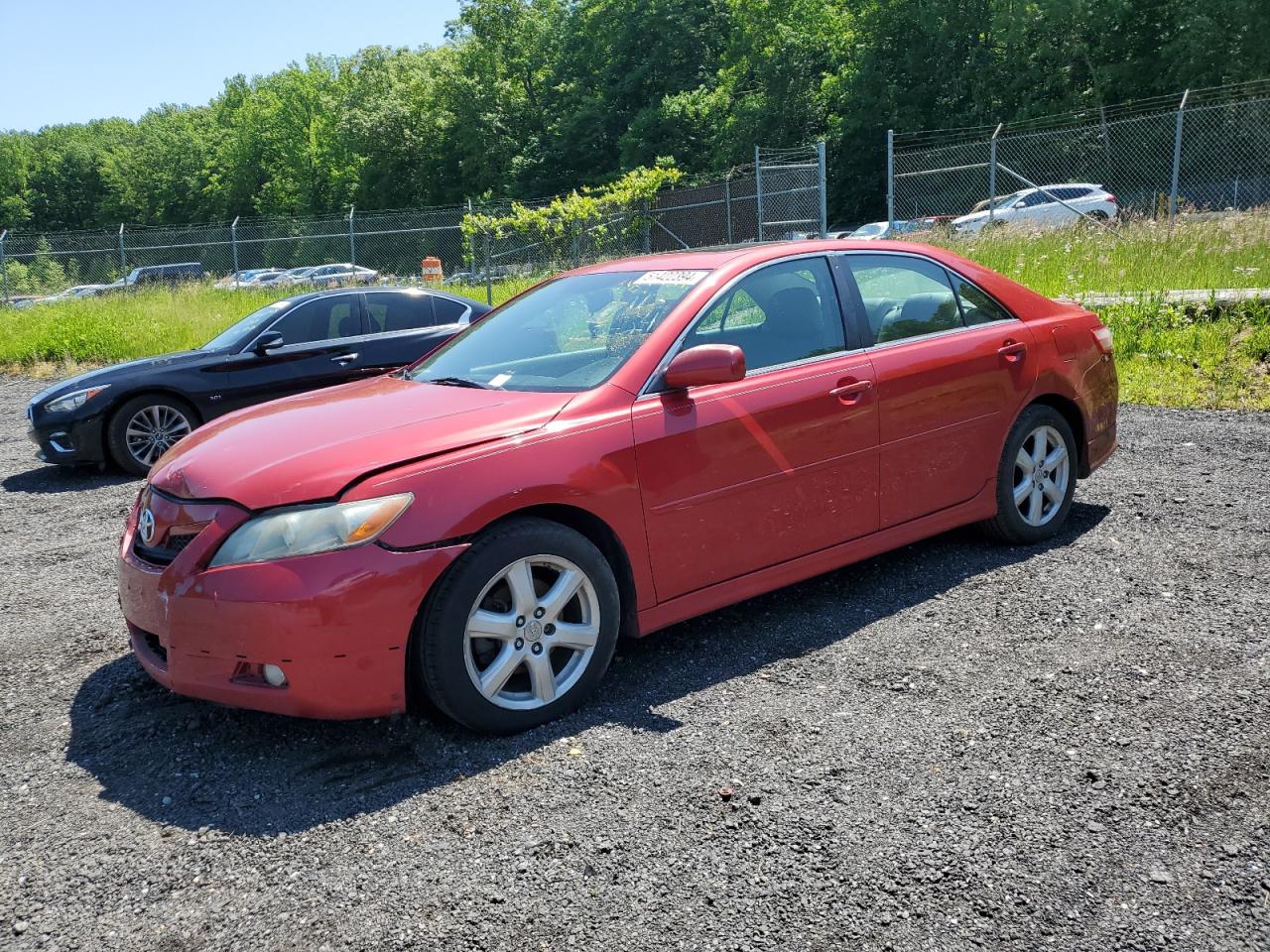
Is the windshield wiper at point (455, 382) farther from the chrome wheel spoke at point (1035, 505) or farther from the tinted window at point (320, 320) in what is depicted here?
the tinted window at point (320, 320)

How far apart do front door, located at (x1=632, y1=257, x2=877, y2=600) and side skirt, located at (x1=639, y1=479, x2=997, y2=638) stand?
0.14ft

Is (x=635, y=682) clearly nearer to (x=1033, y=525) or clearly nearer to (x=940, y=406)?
(x=940, y=406)

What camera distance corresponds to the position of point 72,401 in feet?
28.5

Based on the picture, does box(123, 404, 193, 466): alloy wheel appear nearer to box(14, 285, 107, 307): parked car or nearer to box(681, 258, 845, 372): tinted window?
box(681, 258, 845, 372): tinted window

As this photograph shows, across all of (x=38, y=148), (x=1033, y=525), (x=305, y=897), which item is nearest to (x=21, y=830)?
(x=305, y=897)

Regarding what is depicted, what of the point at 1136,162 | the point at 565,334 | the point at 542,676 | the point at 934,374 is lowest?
the point at 542,676

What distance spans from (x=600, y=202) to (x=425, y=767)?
56.9 ft

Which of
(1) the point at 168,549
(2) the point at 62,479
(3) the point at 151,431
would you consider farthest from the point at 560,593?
(2) the point at 62,479

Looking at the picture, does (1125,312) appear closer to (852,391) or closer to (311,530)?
(852,391)

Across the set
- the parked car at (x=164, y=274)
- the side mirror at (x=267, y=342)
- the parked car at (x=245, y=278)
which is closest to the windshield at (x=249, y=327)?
the side mirror at (x=267, y=342)

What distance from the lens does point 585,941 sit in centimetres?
247

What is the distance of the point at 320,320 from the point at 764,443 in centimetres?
651

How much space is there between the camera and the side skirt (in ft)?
12.8

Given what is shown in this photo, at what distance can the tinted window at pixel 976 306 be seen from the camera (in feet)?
16.6
